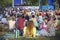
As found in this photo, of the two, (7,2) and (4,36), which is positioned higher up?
(7,2)

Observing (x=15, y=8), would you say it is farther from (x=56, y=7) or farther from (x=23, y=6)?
(x=56, y=7)

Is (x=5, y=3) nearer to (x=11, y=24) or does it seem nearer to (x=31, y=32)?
(x=11, y=24)

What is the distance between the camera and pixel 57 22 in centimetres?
732

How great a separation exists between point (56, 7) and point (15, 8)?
2.06 ft

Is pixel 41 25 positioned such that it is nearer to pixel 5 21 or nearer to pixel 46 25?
pixel 46 25

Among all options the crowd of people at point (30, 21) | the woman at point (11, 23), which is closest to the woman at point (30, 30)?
the crowd of people at point (30, 21)

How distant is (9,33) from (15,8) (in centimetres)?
39

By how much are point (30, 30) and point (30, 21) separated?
0.46 feet

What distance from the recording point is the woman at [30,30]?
732 cm

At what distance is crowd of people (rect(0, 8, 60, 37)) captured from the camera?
7.32 meters

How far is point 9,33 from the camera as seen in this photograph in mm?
7328

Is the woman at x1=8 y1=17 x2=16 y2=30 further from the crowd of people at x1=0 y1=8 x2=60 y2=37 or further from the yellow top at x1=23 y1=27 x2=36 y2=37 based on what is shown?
the yellow top at x1=23 y1=27 x2=36 y2=37

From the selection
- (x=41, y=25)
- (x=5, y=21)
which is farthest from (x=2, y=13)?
(x=41, y=25)

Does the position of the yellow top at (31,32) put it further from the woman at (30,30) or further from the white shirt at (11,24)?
the white shirt at (11,24)
